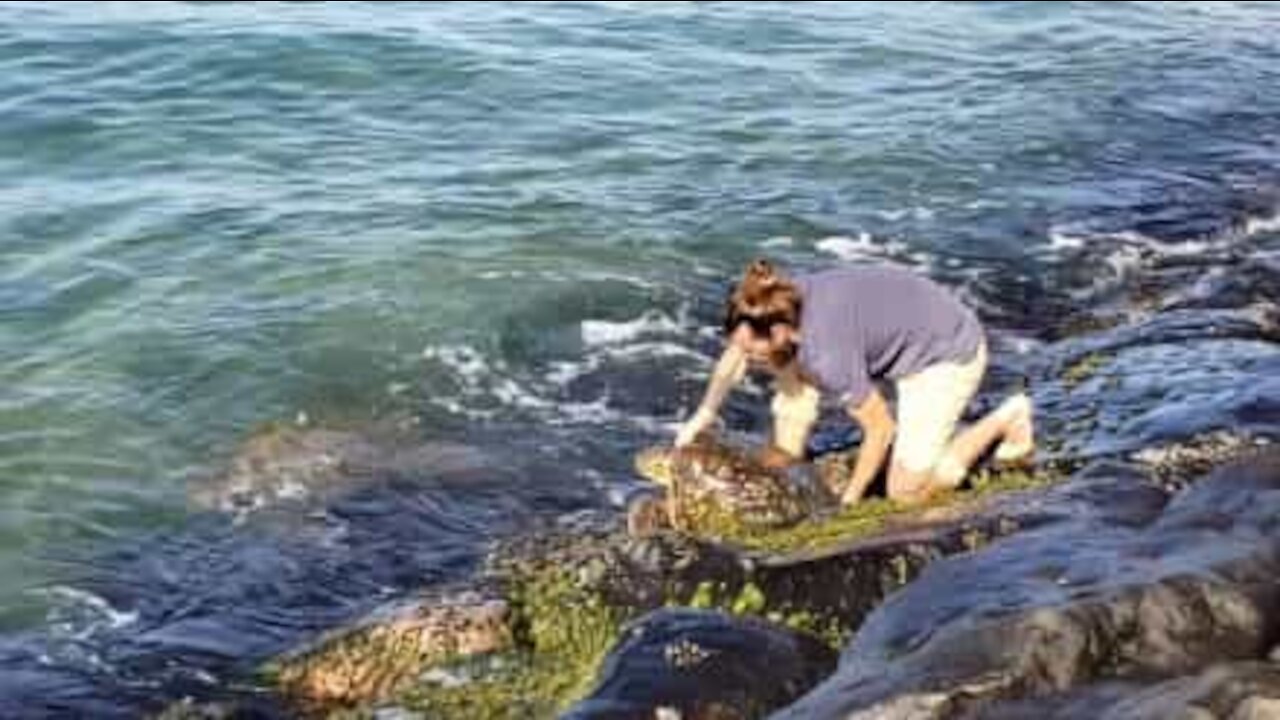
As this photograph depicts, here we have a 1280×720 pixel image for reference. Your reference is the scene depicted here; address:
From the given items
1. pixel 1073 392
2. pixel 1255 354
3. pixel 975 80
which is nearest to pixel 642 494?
pixel 1073 392

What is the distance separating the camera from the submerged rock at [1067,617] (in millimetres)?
6852

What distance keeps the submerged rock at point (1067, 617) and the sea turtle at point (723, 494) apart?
97.9 inches

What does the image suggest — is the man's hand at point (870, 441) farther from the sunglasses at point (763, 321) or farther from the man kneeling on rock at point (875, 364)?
the sunglasses at point (763, 321)

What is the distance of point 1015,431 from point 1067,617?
4.27m

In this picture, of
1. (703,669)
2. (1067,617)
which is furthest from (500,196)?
(1067,617)

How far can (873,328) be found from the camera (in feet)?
34.2

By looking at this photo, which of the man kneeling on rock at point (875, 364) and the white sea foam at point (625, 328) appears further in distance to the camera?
the white sea foam at point (625, 328)

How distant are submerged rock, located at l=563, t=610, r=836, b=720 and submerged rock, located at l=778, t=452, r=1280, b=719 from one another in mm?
333

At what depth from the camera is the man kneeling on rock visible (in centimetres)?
1010

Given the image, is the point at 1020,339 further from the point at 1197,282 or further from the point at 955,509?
the point at 955,509

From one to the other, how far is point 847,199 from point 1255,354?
24.9ft

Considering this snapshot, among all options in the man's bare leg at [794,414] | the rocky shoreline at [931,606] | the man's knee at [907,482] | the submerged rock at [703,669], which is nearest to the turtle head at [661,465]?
the rocky shoreline at [931,606]

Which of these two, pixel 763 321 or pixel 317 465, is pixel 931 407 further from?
pixel 317 465

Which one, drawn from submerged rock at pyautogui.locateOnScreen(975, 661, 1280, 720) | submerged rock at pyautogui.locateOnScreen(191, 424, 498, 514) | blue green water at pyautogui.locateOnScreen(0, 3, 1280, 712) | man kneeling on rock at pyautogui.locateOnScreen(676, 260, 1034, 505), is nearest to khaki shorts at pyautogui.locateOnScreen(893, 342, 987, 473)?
man kneeling on rock at pyautogui.locateOnScreen(676, 260, 1034, 505)
